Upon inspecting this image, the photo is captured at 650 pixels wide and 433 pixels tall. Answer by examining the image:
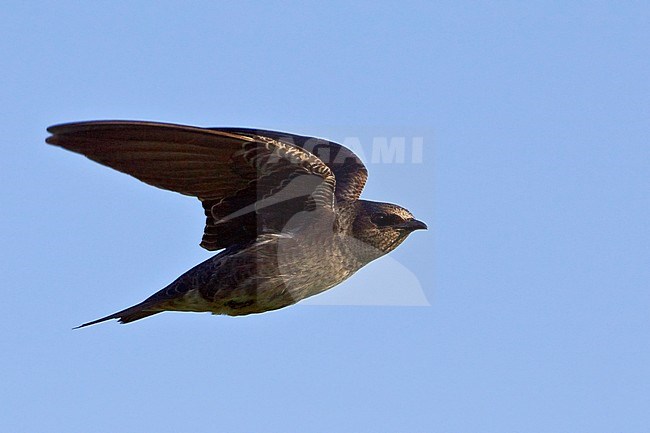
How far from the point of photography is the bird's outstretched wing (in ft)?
40.9

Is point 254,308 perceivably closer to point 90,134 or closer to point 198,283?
point 198,283

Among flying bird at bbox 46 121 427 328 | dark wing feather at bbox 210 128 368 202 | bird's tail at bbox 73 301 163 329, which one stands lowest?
bird's tail at bbox 73 301 163 329

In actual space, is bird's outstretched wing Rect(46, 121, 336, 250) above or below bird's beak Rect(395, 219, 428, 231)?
above

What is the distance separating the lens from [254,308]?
14.2 m

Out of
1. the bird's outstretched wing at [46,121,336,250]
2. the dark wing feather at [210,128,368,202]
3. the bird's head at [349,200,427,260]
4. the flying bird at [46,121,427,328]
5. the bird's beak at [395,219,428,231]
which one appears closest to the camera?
the bird's outstretched wing at [46,121,336,250]

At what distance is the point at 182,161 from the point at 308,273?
174cm

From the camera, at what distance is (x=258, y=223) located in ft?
46.7

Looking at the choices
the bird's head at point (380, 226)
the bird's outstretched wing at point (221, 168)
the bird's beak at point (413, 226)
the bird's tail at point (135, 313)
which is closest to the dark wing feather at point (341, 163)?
the bird's head at point (380, 226)

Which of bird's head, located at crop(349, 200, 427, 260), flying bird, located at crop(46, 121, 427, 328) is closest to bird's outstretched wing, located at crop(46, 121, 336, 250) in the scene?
flying bird, located at crop(46, 121, 427, 328)

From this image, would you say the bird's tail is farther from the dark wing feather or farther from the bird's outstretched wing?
the dark wing feather

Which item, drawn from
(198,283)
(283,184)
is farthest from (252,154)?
(198,283)

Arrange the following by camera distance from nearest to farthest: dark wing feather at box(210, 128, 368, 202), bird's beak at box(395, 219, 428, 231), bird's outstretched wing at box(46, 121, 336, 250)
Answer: bird's outstretched wing at box(46, 121, 336, 250)
bird's beak at box(395, 219, 428, 231)
dark wing feather at box(210, 128, 368, 202)

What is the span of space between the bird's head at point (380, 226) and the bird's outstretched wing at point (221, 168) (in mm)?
640

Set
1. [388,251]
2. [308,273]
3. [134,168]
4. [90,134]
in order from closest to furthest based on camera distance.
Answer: [90,134]
[134,168]
[308,273]
[388,251]
